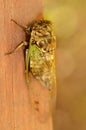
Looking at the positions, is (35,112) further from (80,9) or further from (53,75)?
(80,9)

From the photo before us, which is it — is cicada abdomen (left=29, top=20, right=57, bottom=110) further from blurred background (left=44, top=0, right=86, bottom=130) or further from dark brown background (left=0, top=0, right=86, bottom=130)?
blurred background (left=44, top=0, right=86, bottom=130)

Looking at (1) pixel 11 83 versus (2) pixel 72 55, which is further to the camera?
(2) pixel 72 55

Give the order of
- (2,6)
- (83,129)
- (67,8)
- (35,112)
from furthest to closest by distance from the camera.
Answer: (83,129) < (67,8) < (35,112) < (2,6)

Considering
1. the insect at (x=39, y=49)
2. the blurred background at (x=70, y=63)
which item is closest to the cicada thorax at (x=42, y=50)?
the insect at (x=39, y=49)

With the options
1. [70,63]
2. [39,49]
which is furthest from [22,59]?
[70,63]

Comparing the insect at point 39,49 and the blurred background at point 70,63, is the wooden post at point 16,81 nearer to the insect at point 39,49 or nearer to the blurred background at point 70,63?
the insect at point 39,49

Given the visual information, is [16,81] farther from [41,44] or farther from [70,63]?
[70,63]

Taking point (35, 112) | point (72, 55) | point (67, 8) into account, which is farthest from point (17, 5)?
point (72, 55)
